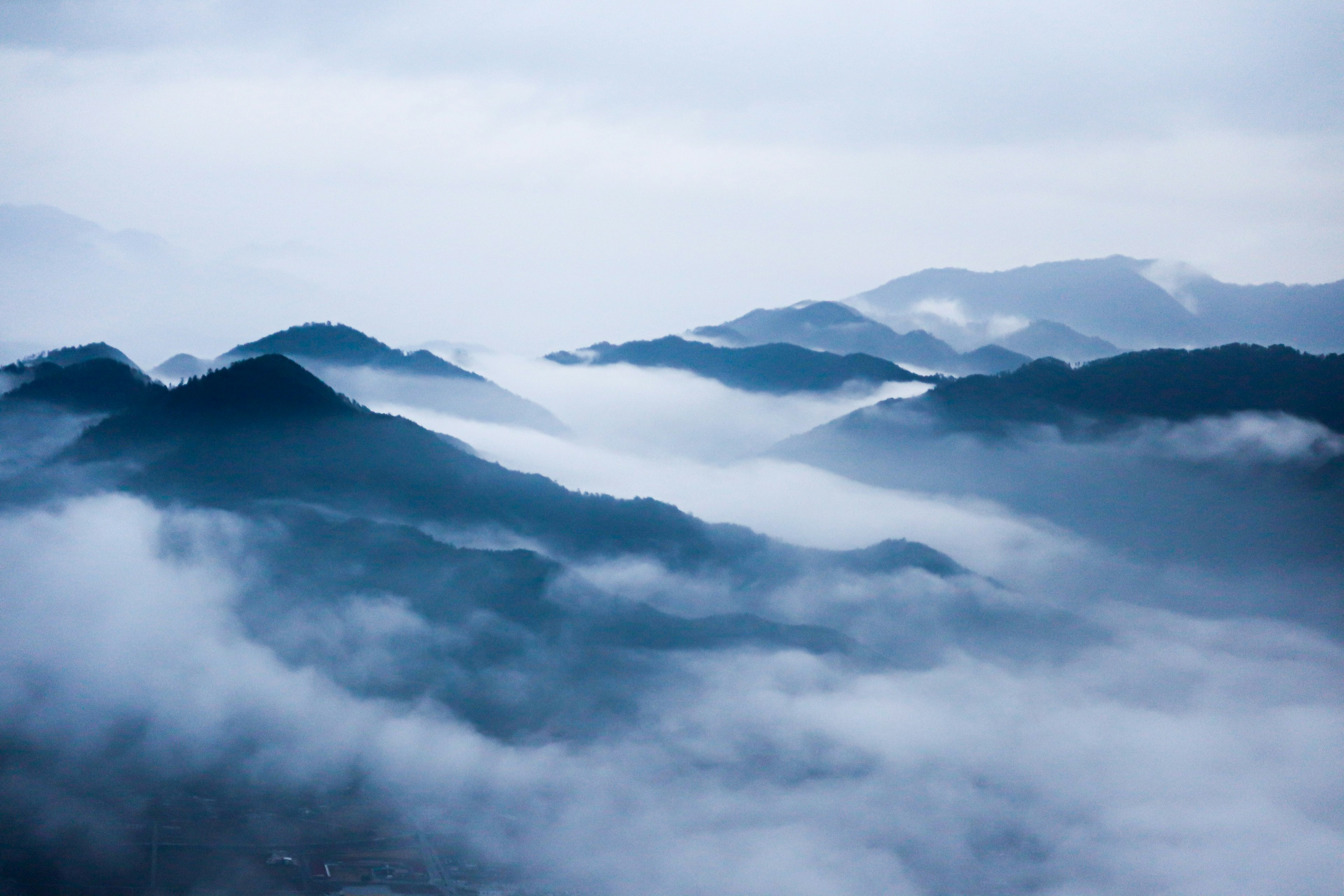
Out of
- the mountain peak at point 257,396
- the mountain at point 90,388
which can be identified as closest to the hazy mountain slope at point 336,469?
the mountain peak at point 257,396

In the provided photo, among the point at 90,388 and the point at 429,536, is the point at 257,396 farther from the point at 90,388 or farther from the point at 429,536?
the point at 429,536

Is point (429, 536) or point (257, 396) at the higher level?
point (257, 396)

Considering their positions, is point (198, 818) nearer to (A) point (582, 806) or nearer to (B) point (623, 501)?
(A) point (582, 806)

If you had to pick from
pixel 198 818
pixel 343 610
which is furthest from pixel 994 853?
pixel 343 610

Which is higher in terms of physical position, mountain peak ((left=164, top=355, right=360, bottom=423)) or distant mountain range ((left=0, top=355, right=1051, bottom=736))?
mountain peak ((left=164, top=355, right=360, bottom=423))

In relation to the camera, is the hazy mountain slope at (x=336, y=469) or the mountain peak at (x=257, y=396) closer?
the hazy mountain slope at (x=336, y=469)

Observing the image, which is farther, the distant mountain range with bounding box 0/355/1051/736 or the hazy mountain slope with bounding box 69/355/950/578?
the hazy mountain slope with bounding box 69/355/950/578

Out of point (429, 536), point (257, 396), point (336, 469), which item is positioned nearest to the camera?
point (429, 536)

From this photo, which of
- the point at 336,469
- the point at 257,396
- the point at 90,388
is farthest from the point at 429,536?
the point at 90,388

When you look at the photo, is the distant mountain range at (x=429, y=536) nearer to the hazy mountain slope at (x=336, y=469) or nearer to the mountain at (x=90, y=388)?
the hazy mountain slope at (x=336, y=469)

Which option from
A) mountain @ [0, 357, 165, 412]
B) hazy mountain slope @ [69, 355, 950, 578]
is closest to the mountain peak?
hazy mountain slope @ [69, 355, 950, 578]

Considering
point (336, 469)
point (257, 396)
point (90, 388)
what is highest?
point (90, 388)

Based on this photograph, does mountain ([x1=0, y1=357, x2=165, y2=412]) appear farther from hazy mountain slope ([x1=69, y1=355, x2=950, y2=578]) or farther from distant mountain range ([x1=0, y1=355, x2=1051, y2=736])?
hazy mountain slope ([x1=69, y1=355, x2=950, y2=578])
